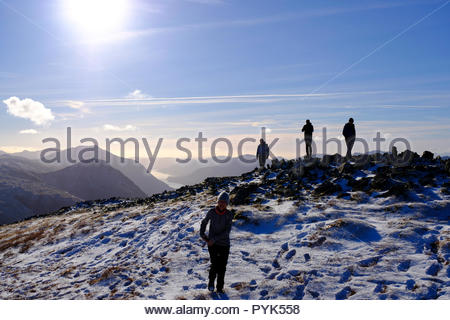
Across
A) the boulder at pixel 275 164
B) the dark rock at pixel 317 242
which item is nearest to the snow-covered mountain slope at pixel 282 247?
the dark rock at pixel 317 242

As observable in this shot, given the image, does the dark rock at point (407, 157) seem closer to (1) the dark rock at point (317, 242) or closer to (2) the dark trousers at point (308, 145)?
(2) the dark trousers at point (308, 145)

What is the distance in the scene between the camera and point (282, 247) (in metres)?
10.8

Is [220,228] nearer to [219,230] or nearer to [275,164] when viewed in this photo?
[219,230]

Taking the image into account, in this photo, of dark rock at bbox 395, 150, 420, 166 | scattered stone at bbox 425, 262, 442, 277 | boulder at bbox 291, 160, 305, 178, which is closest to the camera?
scattered stone at bbox 425, 262, 442, 277

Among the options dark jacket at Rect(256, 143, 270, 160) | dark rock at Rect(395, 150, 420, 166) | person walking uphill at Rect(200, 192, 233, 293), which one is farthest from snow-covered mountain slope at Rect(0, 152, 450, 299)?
dark jacket at Rect(256, 143, 270, 160)

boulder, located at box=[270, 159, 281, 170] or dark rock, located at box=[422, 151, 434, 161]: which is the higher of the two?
dark rock, located at box=[422, 151, 434, 161]

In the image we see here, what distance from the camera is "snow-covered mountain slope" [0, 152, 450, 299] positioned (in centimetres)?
A: 824

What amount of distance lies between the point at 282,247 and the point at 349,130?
14.3 meters

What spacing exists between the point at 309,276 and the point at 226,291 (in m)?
2.64

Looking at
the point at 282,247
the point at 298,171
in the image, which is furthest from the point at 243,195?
the point at 282,247

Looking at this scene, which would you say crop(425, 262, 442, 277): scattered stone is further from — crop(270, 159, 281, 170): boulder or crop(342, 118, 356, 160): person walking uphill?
crop(270, 159, 281, 170): boulder

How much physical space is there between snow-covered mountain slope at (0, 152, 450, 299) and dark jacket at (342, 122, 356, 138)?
10.5ft
